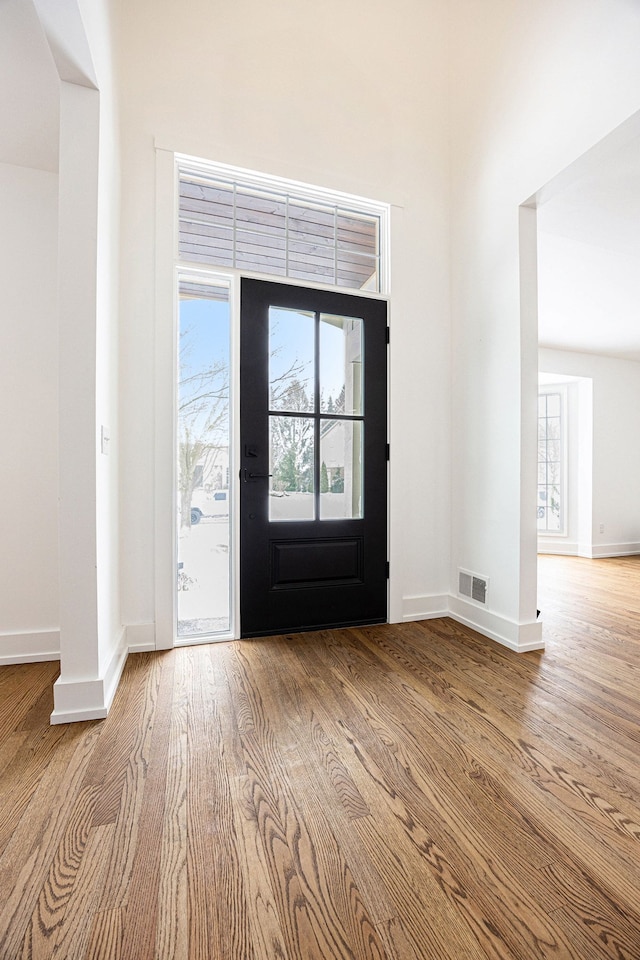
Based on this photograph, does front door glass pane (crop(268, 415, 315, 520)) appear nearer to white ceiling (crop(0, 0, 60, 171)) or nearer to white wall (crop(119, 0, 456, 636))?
white wall (crop(119, 0, 456, 636))

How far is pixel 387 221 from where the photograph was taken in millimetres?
2908

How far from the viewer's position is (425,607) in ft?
9.77

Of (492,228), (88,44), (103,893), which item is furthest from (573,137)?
(103,893)

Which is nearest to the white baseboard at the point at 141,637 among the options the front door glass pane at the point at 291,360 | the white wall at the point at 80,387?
the white wall at the point at 80,387

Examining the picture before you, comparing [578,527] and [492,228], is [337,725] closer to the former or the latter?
[492,228]

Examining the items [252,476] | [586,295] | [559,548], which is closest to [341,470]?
[252,476]

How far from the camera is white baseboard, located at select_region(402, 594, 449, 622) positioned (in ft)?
9.62

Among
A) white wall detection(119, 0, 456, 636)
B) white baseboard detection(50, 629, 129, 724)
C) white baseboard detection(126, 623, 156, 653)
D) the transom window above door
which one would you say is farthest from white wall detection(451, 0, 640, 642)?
white baseboard detection(50, 629, 129, 724)

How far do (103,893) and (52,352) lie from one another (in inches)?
89.2

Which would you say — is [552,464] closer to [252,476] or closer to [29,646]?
[252,476]

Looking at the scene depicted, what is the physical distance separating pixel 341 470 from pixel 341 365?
653mm

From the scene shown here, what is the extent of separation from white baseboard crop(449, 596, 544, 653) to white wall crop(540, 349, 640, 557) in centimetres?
420

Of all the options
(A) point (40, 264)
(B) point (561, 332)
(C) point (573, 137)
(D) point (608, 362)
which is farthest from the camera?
(D) point (608, 362)

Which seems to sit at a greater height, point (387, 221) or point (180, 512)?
point (387, 221)
